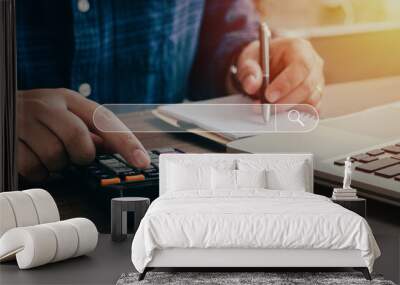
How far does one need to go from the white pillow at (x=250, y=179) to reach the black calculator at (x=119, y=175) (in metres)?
0.79

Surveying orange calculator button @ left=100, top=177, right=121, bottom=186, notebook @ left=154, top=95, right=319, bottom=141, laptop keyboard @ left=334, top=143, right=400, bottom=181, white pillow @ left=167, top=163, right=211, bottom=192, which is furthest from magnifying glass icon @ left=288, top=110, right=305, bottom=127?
orange calculator button @ left=100, top=177, right=121, bottom=186

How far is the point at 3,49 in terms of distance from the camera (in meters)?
6.21

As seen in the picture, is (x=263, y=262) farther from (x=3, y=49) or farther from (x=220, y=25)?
(x=3, y=49)

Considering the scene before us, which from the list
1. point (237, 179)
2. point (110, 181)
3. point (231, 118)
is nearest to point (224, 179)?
point (237, 179)

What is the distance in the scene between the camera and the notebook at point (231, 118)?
6.27 meters

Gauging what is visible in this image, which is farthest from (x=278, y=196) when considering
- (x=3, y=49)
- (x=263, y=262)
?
(x=3, y=49)

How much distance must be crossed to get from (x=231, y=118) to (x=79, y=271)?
2067mm

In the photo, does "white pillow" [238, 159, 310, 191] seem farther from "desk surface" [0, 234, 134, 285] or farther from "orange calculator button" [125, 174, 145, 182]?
"desk surface" [0, 234, 134, 285]

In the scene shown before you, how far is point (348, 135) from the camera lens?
20.5ft

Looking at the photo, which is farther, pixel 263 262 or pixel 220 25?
pixel 220 25

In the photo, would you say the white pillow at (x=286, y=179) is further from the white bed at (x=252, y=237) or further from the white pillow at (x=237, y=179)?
the white bed at (x=252, y=237)

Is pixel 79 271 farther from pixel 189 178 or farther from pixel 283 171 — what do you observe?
pixel 283 171

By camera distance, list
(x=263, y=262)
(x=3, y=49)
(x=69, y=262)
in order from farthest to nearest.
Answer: (x=3, y=49), (x=69, y=262), (x=263, y=262)

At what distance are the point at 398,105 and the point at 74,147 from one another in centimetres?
270
